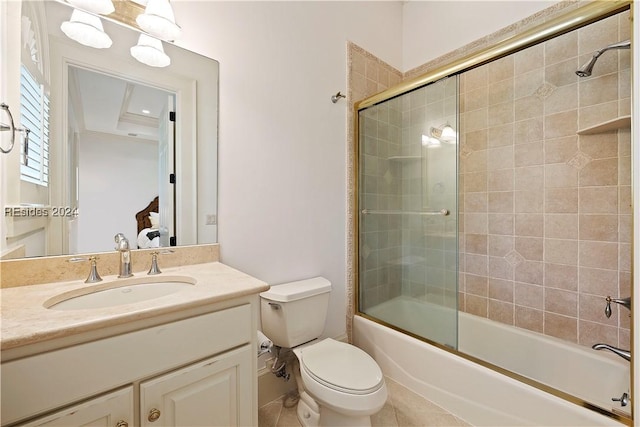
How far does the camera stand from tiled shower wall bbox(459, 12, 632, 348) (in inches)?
56.4

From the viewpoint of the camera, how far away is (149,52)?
1.17 m

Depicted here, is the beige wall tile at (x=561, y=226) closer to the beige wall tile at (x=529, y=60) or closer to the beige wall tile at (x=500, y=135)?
the beige wall tile at (x=500, y=135)

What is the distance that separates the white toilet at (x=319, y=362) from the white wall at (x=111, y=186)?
28.5 inches

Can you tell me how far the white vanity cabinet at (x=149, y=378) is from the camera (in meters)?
0.61

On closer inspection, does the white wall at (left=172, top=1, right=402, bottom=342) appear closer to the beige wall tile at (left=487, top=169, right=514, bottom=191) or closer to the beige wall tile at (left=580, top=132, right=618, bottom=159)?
the beige wall tile at (left=487, top=169, right=514, bottom=191)

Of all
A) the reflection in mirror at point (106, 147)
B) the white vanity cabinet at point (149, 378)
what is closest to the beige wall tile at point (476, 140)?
the reflection in mirror at point (106, 147)

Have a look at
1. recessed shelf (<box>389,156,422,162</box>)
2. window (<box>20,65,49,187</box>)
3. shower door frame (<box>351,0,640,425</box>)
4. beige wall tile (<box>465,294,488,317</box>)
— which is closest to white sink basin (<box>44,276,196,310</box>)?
window (<box>20,65,49,187</box>)

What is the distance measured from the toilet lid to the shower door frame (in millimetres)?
505

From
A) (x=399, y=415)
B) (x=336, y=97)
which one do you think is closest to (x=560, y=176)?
(x=336, y=97)

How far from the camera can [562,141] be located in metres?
1.60

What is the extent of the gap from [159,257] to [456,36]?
2462 mm

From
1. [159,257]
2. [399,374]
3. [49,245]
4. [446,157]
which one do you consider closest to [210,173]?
[159,257]

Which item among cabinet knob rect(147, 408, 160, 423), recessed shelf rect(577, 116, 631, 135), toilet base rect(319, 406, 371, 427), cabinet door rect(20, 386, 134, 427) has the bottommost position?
toilet base rect(319, 406, 371, 427)

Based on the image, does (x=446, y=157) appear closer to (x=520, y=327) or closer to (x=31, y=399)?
(x=520, y=327)
